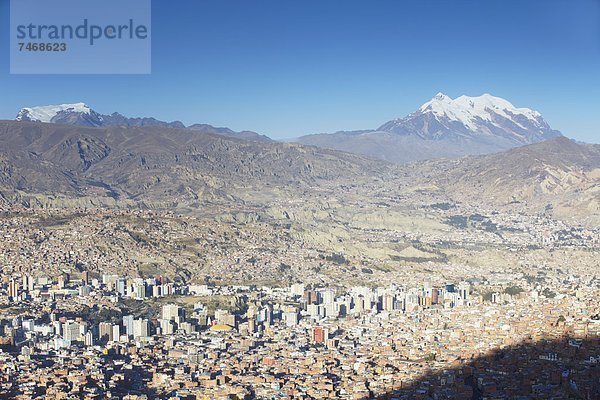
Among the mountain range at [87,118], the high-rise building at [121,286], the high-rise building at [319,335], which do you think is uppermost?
the mountain range at [87,118]

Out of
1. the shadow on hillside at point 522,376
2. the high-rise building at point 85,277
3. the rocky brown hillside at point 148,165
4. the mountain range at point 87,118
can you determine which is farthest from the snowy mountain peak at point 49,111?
the shadow on hillside at point 522,376

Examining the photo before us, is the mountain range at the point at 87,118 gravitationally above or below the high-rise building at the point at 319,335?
above

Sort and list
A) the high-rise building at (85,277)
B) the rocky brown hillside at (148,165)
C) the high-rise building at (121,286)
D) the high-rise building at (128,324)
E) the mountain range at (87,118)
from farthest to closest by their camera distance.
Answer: the mountain range at (87,118)
the rocky brown hillside at (148,165)
the high-rise building at (85,277)
the high-rise building at (121,286)
the high-rise building at (128,324)

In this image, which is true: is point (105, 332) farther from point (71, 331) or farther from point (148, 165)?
point (148, 165)

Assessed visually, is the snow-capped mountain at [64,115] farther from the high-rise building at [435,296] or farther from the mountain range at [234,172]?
the high-rise building at [435,296]

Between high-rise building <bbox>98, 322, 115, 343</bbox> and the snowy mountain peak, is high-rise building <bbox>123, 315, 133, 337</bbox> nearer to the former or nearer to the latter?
high-rise building <bbox>98, 322, 115, 343</bbox>

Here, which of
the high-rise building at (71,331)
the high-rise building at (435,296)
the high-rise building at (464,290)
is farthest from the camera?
the high-rise building at (464,290)

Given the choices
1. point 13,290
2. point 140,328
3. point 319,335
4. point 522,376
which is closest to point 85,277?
point 13,290
